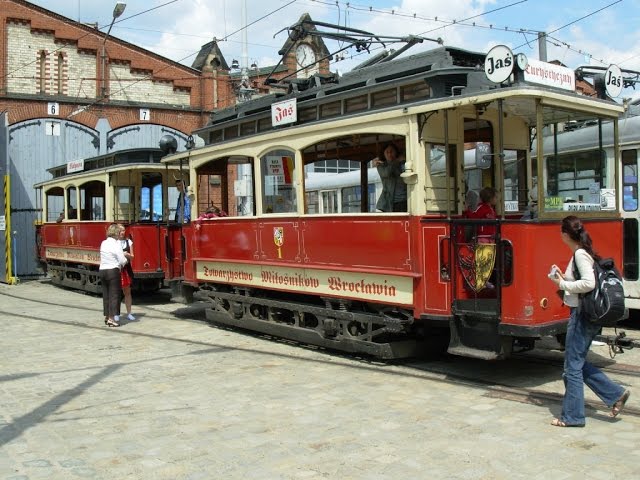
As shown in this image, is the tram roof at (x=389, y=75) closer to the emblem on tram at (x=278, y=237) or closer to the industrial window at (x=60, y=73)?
the emblem on tram at (x=278, y=237)

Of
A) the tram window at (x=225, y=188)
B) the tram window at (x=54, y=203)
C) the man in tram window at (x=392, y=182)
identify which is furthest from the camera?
the tram window at (x=54, y=203)

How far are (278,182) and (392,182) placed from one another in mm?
2003

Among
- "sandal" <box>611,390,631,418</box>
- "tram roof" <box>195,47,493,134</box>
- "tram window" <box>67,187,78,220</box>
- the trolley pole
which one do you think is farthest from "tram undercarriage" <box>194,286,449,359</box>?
the trolley pole

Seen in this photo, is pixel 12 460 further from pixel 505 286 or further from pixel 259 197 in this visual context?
pixel 259 197

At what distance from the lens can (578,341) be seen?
518 centimetres

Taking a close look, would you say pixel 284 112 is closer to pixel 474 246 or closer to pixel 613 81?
pixel 474 246

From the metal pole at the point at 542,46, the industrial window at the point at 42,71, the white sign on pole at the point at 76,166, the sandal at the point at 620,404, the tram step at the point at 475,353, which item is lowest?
the sandal at the point at 620,404

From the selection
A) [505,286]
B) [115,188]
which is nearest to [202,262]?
[115,188]

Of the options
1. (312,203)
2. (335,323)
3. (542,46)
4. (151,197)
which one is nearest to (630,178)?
(312,203)

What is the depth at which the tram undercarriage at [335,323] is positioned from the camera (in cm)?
745

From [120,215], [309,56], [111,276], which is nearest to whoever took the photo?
[111,276]

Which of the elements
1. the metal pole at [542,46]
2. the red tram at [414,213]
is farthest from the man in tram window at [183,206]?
the metal pole at [542,46]

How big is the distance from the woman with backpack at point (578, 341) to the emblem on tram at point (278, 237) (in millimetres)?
4246

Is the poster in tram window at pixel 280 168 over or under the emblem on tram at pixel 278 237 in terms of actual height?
over
